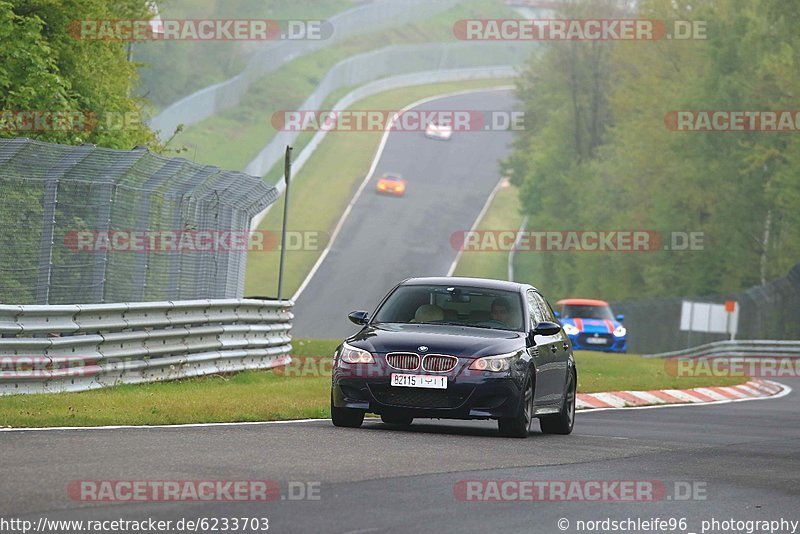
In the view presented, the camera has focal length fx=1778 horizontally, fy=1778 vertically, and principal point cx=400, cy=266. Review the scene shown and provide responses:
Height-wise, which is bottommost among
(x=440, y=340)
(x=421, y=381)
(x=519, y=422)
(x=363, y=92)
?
(x=519, y=422)

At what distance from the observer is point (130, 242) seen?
68.3 feet

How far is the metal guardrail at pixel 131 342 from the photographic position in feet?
56.0

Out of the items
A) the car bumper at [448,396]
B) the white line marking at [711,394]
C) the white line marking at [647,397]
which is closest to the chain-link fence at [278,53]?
the white line marking at [711,394]

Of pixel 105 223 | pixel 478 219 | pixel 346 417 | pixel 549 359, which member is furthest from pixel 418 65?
pixel 346 417

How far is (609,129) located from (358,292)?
1700cm

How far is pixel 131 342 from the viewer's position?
19.6 metres

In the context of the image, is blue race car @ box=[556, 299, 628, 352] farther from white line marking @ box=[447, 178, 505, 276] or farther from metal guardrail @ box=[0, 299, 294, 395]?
white line marking @ box=[447, 178, 505, 276]

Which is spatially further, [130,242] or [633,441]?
[130,242]

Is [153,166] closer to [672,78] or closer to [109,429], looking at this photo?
[109,429]

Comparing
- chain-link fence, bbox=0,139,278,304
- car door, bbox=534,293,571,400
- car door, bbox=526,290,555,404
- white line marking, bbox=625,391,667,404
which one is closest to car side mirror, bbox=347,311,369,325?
car door, bbox=526,290,555,404

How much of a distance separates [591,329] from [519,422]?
2890cm

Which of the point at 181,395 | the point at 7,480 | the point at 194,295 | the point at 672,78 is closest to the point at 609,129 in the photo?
the point at 672,78

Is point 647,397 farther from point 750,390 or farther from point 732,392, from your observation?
point 750,390

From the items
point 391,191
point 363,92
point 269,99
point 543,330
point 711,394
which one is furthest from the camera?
point 363,92
